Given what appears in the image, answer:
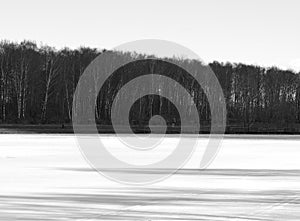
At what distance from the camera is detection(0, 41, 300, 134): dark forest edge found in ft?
199

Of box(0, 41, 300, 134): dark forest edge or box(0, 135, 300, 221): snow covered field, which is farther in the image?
box(0, 41, 300, 134): dark forest edge

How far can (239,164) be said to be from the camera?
17.1 metres

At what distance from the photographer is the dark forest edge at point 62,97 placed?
Answer: 199ft

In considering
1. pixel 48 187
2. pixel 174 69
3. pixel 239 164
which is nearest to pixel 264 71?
pixel 174 69

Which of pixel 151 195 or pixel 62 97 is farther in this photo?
pixel 62 97

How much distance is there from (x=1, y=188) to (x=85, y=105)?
59.4 meters

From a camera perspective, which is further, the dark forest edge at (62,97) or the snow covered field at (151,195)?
the dark forest edge at (62,97)

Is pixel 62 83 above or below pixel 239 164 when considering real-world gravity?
above

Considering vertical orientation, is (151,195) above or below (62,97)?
below

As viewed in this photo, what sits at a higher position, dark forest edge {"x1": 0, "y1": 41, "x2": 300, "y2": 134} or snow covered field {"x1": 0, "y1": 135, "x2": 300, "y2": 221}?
dark forest edge {"x1": 0, "y1": 41, "x2": 300, "y2": 134}

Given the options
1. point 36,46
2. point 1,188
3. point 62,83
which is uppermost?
point 36,46

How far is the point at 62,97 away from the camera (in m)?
70.1

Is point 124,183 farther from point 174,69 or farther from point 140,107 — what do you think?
point 174,69

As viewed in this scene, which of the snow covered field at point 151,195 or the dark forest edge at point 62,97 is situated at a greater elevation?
the dark forest edge at point 62,97
